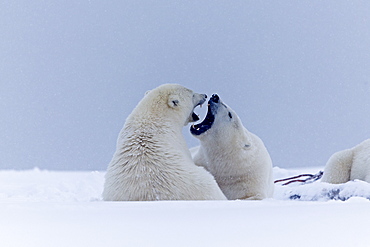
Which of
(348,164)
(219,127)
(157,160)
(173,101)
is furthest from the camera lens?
(348,164)

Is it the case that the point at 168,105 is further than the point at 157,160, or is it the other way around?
the point at 168,105

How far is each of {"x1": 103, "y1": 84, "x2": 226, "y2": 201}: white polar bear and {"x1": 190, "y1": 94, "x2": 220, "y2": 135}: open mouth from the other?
25.8 inches

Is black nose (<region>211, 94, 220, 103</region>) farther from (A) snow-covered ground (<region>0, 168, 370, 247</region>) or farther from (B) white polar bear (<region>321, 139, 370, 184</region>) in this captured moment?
(A) snow-covered ground (<region>0, 168, 370, 247</region>)

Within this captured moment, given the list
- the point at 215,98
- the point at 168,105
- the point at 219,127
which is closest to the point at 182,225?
the point at 168,105

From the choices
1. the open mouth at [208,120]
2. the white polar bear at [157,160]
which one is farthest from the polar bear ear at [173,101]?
the open mouth at [208,120]

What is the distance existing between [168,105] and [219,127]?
97 cm

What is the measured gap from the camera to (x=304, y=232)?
87.4 inches

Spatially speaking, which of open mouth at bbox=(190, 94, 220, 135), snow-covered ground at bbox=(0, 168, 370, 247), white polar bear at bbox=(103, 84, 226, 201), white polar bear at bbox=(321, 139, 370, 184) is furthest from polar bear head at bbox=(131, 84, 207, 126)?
white polar bear at bbox=(321, 139, 370, 184)

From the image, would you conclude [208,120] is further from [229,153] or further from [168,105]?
[168,105]

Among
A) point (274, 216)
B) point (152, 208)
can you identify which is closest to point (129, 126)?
point (152, 208)

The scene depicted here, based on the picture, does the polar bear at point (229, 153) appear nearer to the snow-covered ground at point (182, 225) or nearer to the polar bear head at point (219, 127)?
the polar bear head at point (219, 127)

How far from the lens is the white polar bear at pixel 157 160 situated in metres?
3.52

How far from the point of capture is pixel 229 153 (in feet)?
16.5

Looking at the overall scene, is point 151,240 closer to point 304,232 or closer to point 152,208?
point 152,208
